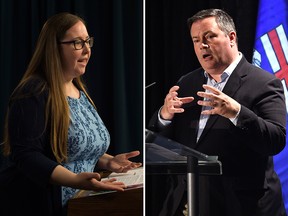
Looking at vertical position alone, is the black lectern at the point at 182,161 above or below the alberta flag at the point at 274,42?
below

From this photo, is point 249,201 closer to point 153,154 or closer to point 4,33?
point 153,154

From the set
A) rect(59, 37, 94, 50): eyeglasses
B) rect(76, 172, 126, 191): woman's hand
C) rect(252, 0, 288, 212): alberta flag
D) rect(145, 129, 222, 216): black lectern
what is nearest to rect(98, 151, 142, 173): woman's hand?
rect(76, 172, 126, 191): woman's hand

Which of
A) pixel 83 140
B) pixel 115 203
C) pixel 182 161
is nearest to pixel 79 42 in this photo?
pixel 83 140

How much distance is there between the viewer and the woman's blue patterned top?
1905 mm

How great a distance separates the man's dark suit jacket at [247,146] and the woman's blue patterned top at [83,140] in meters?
0.64

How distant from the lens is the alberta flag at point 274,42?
130 centimetres

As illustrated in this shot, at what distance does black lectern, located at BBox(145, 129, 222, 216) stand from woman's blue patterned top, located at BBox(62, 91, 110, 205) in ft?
2.10

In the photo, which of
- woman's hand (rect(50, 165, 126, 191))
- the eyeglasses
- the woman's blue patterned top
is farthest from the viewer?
the eyeglasses

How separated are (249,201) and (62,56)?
109cm

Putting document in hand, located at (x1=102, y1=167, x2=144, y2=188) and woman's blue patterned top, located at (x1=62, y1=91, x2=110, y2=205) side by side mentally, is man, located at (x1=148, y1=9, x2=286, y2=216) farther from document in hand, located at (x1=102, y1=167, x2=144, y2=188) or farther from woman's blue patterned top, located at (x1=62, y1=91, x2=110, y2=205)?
woman's blue patterned top, located at (x1=62, y1=91, x2=110, y2=205)

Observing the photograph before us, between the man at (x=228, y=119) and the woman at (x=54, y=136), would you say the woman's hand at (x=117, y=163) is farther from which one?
the man at (x=228, y=119)

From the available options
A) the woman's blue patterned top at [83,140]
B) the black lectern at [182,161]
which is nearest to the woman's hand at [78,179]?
the woman's blue patterned top at [83,140]

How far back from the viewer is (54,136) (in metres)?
1.81

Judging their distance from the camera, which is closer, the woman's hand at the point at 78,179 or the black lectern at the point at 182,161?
the black lectern at the point at 182,161
